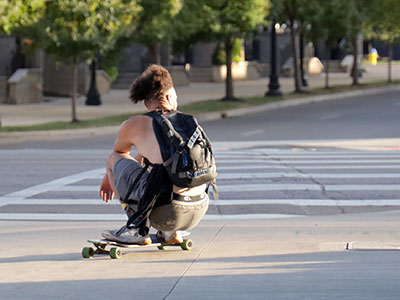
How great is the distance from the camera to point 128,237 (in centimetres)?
767

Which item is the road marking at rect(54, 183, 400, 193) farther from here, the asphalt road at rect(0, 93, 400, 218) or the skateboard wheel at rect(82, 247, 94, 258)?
the skateboard wheel at rect(82, 247, 94, 258)

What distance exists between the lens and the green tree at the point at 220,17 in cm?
3072

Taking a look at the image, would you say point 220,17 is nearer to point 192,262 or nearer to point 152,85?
point 152,85

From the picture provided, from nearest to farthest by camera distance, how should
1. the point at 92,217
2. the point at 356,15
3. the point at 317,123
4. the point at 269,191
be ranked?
1. the point at 92,217
2. the point at 269,191
3. the point at 317,123
4. the point at 356,15

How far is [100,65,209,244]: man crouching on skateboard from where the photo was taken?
292 inches

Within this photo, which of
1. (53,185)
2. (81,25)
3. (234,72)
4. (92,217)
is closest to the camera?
(92,217)

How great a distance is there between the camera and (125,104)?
112 ft

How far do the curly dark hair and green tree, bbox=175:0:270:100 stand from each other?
74.6 ft

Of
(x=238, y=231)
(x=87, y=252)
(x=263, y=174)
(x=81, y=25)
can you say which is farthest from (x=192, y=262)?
(x=81, y=25)

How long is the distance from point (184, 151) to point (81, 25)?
17.8 m

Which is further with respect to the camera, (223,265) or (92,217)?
(92,217)

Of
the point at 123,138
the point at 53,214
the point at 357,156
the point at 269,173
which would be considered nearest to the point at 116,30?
the point at 357,156

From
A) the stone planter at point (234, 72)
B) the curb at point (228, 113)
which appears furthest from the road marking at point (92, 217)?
the stone planter at point (234, 72)

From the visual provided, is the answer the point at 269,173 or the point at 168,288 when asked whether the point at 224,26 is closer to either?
the point at 269,173
